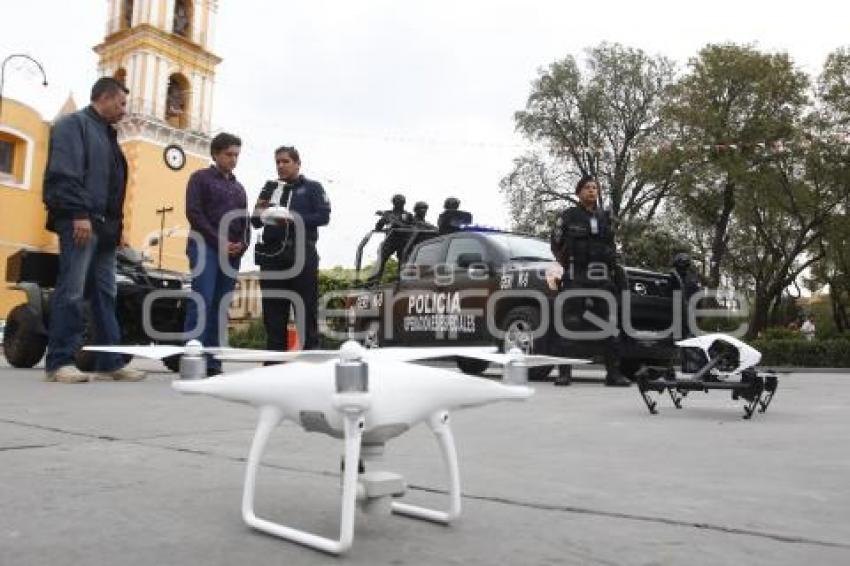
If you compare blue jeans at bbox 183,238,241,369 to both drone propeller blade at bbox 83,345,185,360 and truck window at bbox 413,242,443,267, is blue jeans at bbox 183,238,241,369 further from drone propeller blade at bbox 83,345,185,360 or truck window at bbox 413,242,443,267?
drone propeller blade at bbox 83,345,185,360

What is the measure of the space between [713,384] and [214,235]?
147 inches

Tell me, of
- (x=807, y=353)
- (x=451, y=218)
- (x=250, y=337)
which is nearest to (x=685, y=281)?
(x=451, y=218)

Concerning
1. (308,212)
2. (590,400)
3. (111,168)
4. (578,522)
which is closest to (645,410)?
(590,400)

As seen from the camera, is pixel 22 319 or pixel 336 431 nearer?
pixel 336 431

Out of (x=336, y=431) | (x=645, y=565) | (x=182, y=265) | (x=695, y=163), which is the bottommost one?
(x=645, y=565)

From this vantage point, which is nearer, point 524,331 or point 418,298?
point 524,331

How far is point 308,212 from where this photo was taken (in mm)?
6418

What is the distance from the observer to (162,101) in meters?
45.2

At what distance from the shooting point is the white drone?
1.51 meters

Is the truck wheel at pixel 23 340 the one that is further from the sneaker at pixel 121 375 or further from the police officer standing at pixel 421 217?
the police officer standing at pixel 421 217

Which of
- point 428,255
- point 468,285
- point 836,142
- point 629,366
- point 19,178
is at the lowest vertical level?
point 629,366

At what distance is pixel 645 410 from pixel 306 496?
3.49 meters

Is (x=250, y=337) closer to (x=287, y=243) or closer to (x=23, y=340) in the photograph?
(x=23, y=340)

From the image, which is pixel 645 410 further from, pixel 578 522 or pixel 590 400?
pixel 578 522
